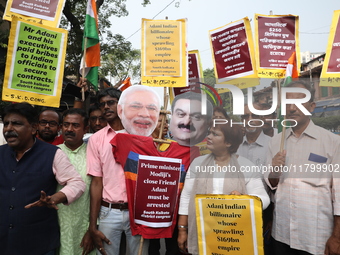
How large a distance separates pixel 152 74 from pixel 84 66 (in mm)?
929

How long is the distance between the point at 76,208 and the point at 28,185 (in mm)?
468

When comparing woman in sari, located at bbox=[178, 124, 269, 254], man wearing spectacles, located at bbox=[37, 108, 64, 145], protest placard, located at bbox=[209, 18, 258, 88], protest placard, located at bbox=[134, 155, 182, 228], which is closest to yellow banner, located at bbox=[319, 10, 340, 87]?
protest placard, located at bbox=[209, 18, 258, 88]

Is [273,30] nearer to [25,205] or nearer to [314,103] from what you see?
[314,103]

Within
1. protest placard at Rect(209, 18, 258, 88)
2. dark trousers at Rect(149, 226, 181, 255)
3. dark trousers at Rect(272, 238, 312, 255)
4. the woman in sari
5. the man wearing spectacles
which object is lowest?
dark trousers at Rect(149, 226, 181, 255)

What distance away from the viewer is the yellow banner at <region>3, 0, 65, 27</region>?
3.35 metres

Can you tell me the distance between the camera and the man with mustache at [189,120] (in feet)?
7.61

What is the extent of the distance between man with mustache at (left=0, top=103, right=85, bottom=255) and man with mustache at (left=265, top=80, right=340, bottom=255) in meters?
1.47

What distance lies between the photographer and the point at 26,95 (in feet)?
10.2

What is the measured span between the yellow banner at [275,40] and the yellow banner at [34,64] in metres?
2.32

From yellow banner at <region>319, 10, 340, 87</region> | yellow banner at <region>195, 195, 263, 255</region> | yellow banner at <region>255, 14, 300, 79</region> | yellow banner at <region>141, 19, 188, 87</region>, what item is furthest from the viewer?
yellow banner at <region>255, 14, 300, 79</region>

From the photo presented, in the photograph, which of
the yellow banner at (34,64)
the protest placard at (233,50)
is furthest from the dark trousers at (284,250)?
the yellow banner at (34,64)

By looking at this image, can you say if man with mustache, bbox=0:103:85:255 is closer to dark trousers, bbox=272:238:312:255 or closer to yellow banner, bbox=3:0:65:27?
dark trousers, bbox=272:238:312:255

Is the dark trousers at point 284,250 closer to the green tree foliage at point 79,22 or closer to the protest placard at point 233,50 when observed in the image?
the protest placard at point 233,50

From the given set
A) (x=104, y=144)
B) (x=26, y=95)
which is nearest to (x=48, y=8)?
(x=26, y=95)
